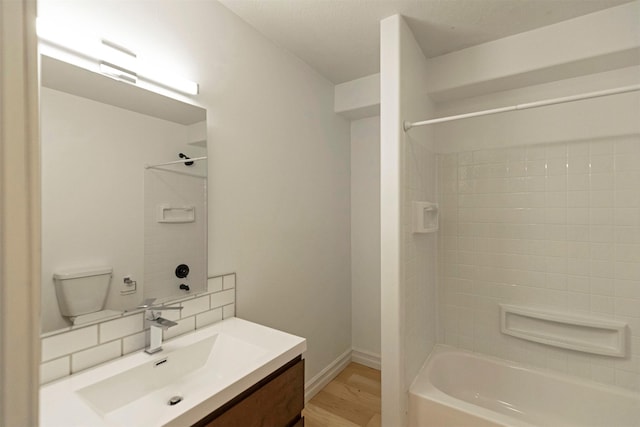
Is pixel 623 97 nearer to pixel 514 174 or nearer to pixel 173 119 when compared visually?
pixel 514 174

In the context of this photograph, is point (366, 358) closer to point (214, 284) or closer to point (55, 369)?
point (214, 284)

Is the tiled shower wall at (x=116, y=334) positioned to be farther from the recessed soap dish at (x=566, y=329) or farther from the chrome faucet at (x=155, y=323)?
the recessed soap dish at (x=566, y=329)

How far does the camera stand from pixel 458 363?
2143 millimetres

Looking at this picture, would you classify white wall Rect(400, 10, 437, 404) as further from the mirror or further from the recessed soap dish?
the mirror

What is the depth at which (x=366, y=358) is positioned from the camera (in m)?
2.65

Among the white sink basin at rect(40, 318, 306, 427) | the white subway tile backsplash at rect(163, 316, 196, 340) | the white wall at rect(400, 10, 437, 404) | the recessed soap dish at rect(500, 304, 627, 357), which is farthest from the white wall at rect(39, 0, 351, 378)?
the recessed soap dish at rect(500, 304, 627, 357)

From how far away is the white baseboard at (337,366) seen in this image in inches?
85.7

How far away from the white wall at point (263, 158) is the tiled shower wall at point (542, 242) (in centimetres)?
92

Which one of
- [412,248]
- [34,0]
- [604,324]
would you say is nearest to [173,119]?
[34,0]

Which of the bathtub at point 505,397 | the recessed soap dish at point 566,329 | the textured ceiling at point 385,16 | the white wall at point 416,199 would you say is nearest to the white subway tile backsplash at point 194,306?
the white wall at point 416,199

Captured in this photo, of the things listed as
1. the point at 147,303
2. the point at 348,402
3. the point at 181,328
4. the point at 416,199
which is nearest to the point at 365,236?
the point at 416,199

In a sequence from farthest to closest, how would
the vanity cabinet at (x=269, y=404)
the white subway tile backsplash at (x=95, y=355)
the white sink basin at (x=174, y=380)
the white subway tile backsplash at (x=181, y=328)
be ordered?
the white subway tile backsplash at (x=181, y=328)
the white subway tile backsplash at (x=95, y=355)
the vanity cabinet at (x=269, y=404)
the white sink basin at (x=174, y=380)

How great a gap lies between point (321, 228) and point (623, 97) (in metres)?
2.05

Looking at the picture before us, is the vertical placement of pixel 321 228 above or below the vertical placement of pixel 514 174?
below
